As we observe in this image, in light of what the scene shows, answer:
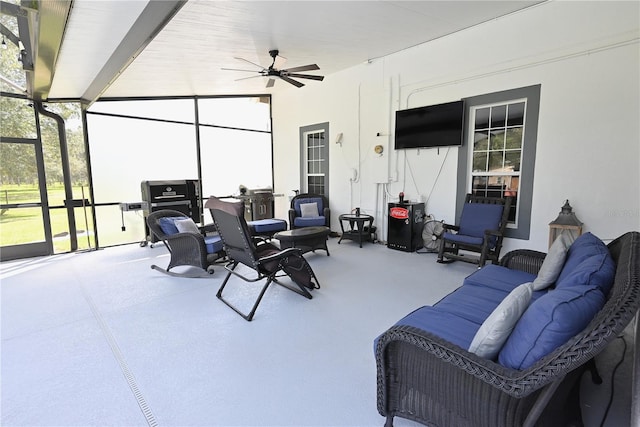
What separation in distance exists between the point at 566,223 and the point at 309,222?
3827 millimetres

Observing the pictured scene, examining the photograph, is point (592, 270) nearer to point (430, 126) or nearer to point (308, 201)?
point (430, 126)

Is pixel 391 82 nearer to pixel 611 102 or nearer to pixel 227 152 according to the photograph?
pixel 611 102

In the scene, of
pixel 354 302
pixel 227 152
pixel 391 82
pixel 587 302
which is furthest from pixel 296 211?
pixel 587 302

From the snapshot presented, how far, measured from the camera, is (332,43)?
4750mm

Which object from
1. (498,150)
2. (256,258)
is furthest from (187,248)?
(498,150)

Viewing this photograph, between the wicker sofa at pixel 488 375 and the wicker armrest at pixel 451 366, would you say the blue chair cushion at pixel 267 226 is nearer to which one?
the wicker sofa at pixel 488 375

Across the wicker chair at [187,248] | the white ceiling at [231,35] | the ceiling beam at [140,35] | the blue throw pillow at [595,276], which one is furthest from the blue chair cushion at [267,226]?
the blue throw pillow at [595,276]

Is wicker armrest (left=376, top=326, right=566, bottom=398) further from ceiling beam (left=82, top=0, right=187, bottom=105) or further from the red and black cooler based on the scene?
the red and black cooler

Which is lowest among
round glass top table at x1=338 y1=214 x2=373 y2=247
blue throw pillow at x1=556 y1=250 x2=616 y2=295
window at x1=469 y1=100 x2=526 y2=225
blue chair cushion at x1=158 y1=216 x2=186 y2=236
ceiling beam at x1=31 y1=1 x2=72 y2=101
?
round glass top table at x1=338 y1=214 x2=373 y2=247

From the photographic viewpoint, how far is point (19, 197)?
17.0 feet

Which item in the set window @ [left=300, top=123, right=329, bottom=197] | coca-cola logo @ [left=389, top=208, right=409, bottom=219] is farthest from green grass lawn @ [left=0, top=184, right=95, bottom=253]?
coca-cola logo @ [left=389, top=208, right=409, bottom=219]

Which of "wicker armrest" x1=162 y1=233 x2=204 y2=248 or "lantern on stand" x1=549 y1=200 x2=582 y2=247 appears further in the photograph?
"wicker armrest" x1=162 y1=233 x2=204 y2=248

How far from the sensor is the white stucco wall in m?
3.44

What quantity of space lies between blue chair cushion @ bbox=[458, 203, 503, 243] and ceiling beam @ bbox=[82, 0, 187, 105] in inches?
167
